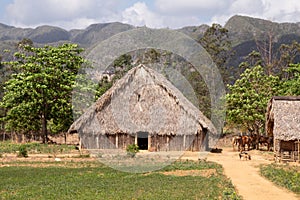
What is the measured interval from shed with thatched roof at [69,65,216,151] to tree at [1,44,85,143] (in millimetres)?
6121

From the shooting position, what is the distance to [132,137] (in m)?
28.2

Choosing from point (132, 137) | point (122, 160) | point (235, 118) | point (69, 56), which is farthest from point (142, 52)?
point (122, 160)

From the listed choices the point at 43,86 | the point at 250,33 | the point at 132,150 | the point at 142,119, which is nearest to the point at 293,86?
the point at 142,119

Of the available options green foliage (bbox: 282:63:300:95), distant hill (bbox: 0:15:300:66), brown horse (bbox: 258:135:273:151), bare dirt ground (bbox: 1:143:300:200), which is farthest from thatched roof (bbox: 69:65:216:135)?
distant hill (bbox: 0:15:300:66)

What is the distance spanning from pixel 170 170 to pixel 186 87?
80.7 feet

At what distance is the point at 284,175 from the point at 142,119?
11964 mm

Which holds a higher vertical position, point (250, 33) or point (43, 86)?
point (250, 33)

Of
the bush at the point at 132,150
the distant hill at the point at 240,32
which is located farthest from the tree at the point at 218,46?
the distant hill at the point at 240,32

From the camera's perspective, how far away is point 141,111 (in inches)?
1117

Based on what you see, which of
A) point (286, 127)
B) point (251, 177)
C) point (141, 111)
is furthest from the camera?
point (141, 111)

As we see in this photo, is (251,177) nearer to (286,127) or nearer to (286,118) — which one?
(286,127)

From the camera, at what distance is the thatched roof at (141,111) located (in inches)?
1079

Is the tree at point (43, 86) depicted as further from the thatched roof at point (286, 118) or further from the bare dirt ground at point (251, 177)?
the thatched roof at point (286, 118)

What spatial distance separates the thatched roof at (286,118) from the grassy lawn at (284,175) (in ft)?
7.33
